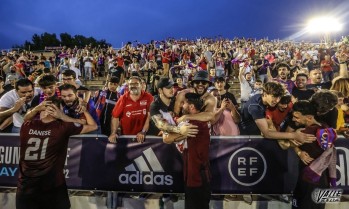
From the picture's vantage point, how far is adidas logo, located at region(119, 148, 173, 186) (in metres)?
5.50

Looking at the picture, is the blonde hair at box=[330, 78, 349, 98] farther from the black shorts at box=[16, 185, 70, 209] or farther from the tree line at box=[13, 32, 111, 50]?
the tree line at box=[13, 32, 111, 50]

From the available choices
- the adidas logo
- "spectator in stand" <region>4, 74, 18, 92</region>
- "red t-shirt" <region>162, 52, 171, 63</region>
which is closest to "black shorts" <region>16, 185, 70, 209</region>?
the adidas logo

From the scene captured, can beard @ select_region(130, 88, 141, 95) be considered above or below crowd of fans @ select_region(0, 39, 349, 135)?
below

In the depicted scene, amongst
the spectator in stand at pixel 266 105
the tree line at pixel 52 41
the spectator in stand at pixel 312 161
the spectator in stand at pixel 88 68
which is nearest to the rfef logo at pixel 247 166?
the spectator in stand at pixel 266 105

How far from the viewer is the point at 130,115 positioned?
6.12 m

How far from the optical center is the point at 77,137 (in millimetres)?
5695

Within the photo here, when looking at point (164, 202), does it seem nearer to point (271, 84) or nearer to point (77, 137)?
point (77, 137)

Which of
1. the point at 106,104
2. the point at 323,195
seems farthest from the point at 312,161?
the point at 106,104

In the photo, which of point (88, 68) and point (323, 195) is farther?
point (88, 68)

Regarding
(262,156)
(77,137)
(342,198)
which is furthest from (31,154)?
(342,198)

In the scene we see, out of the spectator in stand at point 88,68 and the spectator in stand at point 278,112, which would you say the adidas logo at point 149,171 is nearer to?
the spectator in stand at point 278,112

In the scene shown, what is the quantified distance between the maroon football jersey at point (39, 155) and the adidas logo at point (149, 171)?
4.85ft

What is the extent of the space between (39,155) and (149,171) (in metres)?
1.86

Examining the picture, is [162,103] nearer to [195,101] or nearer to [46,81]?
[195,101]
